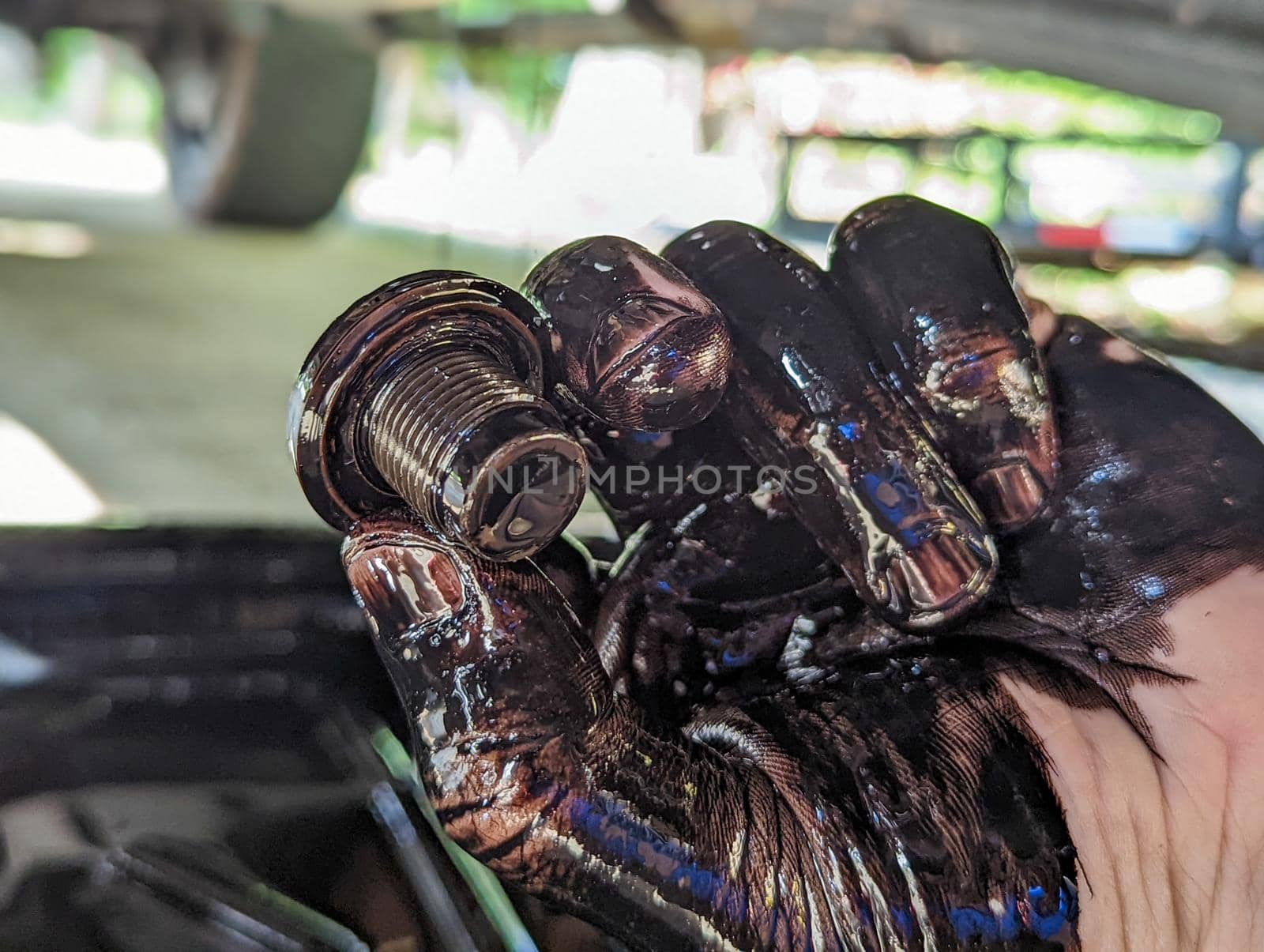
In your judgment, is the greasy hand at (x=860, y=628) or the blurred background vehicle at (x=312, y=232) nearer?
the greasy hand at (x=860, y=628)

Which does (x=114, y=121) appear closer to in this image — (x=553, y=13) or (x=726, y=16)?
(x=553, y=13)

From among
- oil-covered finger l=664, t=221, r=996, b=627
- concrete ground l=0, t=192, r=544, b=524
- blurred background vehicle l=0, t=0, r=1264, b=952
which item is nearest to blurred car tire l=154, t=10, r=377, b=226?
blurred background vehicle l=0, t=0, r=1264, b=952

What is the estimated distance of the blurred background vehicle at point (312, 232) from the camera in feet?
1.62

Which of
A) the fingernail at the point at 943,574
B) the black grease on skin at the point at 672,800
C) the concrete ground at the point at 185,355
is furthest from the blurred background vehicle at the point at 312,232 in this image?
the fingernail at the point at 943,574

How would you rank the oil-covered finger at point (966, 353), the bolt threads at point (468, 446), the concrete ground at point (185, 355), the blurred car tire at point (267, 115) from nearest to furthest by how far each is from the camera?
the bolt threads at point (468, 446) < the oil-covered finger at point (966, 353) < the concrete ground at point (185, 355) < the blurred car tire at point (267, 115)

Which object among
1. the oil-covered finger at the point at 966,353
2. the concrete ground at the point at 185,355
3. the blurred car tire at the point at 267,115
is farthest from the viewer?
the blurred car tire at the point at 267,115

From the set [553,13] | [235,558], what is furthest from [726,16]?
[235,558]

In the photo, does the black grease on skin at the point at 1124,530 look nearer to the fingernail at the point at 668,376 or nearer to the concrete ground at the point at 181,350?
the fingernail at the point at 668,376

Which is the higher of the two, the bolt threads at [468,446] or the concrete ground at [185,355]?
the bolt threads at [468,446]

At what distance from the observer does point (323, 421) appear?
321 mm

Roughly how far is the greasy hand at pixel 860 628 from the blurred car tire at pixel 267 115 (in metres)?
3.24

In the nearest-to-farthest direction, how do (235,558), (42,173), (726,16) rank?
(235,558), (726,16), (42,173)

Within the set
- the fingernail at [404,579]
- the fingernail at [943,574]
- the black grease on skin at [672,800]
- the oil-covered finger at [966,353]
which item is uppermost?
the oil-covered finger at [966,353]

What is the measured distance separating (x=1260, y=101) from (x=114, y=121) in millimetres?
5713
